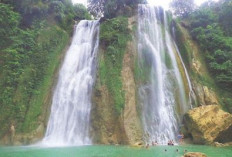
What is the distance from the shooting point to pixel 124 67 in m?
24.2

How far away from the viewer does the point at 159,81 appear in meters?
24.4

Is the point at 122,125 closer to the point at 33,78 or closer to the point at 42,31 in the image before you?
the point at 33,78

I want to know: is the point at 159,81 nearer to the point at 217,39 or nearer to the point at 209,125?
the point at 209,125

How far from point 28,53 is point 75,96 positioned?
5.99 metres

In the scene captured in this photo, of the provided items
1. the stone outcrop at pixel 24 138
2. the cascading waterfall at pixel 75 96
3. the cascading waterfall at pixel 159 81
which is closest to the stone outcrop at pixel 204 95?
the cascading waterfall at pixel 159 81

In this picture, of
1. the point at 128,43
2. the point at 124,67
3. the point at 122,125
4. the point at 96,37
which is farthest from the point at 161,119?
the point at 96,37

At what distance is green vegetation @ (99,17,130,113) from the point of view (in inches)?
878

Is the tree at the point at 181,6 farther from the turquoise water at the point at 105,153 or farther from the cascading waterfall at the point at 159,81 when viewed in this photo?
the turquoise water at the point at 105,153

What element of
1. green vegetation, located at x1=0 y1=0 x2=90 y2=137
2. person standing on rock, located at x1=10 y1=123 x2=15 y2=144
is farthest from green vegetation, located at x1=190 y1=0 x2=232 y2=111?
person standing on rock, located at x1=10 y1=123 x2=15 y2=144

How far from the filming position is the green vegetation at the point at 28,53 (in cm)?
2222

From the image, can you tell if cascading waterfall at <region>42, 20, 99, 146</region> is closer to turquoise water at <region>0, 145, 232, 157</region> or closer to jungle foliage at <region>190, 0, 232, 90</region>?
turquoise water at <region>0, 145, 232, 157</region>

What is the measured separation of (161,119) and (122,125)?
10.9ft

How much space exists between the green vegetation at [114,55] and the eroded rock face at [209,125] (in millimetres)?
5224

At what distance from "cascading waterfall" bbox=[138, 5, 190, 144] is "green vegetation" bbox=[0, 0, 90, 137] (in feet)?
25.1
